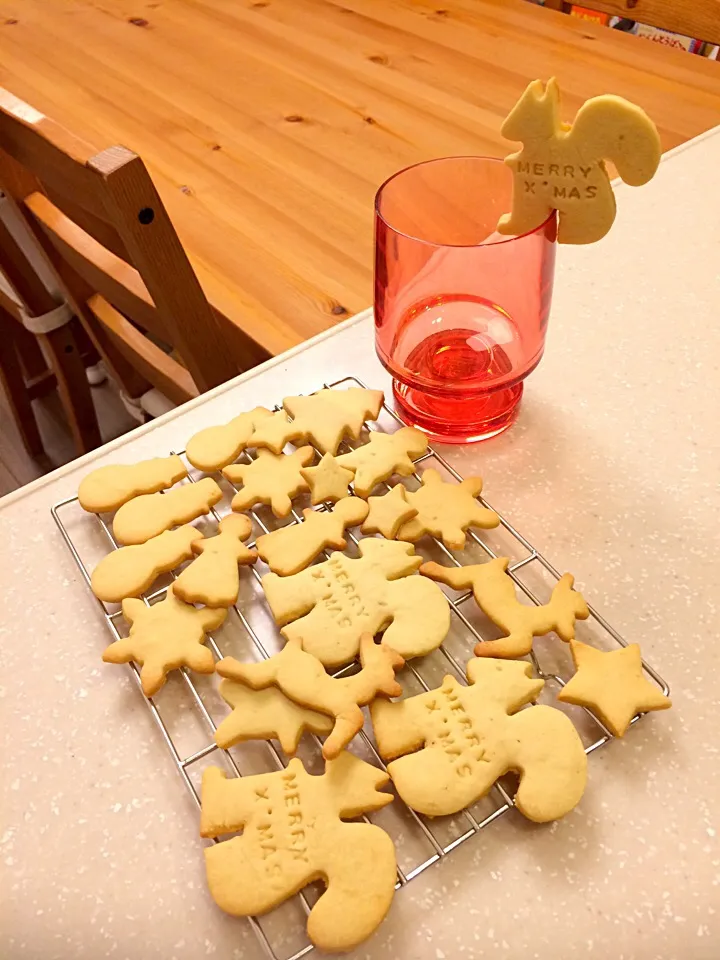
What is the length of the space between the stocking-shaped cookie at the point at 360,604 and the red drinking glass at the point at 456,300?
0.57 feet

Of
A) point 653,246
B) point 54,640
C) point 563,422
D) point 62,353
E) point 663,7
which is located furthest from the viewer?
point 62,353

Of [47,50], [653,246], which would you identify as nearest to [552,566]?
[653,246]

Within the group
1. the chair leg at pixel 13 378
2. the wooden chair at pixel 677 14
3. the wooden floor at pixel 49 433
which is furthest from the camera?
the wooden floor at pixel 49 433

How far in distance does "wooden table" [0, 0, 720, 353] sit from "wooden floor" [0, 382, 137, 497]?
702 millimetres

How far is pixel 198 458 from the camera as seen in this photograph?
0.66 m

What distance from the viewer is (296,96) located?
1.29m

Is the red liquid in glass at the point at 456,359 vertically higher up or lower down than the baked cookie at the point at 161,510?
higher up

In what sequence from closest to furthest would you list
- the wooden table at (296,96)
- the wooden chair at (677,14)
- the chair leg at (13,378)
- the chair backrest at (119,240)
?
the chair backrest at (119,240) → the wooden table at (296,96) → the wooden chair at (677,14) → the chair leg at (13,378)

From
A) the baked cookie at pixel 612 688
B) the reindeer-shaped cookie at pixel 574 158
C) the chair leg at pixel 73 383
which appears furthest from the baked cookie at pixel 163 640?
the chair leg at pixel 73 383

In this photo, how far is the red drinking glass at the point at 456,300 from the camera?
24.7 inches

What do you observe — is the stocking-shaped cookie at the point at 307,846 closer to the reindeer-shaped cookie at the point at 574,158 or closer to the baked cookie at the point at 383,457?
the baked cookie at the point at 383,457

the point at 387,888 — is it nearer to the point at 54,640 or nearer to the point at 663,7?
the point at 54,640

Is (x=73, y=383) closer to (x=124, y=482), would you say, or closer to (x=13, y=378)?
(x=13, y=378)

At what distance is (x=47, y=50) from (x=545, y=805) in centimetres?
155
